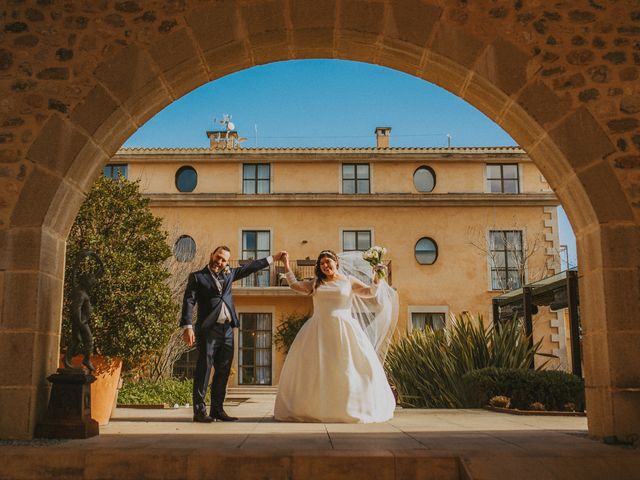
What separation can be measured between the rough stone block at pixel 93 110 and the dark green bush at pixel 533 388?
17.2 ft

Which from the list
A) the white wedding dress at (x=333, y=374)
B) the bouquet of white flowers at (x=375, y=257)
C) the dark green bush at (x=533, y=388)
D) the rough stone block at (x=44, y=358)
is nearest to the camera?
the rough stone block at (x=44, y=358)

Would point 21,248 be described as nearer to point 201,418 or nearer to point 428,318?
point 201,418

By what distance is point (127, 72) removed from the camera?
505cm

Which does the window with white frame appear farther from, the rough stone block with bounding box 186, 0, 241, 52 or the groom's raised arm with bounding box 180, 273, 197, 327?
the rough stone block with bounding box 186, 0, 241, 52

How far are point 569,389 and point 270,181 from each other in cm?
1573

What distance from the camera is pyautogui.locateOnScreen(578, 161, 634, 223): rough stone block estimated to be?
483 centimetres

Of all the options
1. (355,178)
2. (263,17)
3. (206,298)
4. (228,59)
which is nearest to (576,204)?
(263,17)

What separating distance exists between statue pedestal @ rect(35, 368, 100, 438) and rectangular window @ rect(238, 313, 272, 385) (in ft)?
53.4

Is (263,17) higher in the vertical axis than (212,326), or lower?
higher

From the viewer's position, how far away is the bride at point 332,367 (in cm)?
593

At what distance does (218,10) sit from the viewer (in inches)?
202

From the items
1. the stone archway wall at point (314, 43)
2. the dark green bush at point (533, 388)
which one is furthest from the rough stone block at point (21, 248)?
the dark green bush at point (533, 388)

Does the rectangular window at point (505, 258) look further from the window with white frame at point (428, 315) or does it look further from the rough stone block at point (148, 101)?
the rough stone block at point (148, 101)

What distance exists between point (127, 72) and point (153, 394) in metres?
5.60
